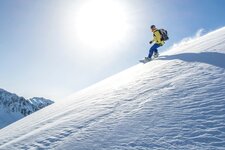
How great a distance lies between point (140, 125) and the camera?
5.71m

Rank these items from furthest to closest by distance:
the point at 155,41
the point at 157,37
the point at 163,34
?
1. the point at 155,41
2. the point at 157,37
3. the point at 163,34

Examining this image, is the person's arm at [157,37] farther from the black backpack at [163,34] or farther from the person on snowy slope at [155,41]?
the black backpack at [163,34]

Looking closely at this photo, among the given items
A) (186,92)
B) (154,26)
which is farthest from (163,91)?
(154,26)

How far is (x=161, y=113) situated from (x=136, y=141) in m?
1.05

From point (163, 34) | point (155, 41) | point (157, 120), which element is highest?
point (163, 34)

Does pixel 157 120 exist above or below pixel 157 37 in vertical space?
below

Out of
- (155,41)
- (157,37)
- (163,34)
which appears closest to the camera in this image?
(163,34)

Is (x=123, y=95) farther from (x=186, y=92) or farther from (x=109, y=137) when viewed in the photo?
(x=109, y=137)

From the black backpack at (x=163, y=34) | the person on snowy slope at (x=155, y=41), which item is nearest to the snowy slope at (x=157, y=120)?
the black backpack at (x=163, y=34)

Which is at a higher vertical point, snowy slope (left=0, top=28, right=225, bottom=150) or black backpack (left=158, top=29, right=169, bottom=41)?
black backpack (left=158, top=29, right=169, bottom=41)

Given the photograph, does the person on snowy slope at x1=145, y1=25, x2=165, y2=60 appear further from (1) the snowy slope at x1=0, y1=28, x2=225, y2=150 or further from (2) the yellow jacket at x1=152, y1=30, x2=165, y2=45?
(1) the snowy slope at x1=0, y1=28, x2=225, y2=150

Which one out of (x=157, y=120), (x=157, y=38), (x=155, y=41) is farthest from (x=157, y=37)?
(x=157, y=120)

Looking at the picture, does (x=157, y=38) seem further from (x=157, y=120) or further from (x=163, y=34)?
(x=157, y=120)

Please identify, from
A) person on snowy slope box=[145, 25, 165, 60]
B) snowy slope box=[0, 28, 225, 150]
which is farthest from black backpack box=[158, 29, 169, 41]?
snowy slope box=[0, 28, 225, 150]
